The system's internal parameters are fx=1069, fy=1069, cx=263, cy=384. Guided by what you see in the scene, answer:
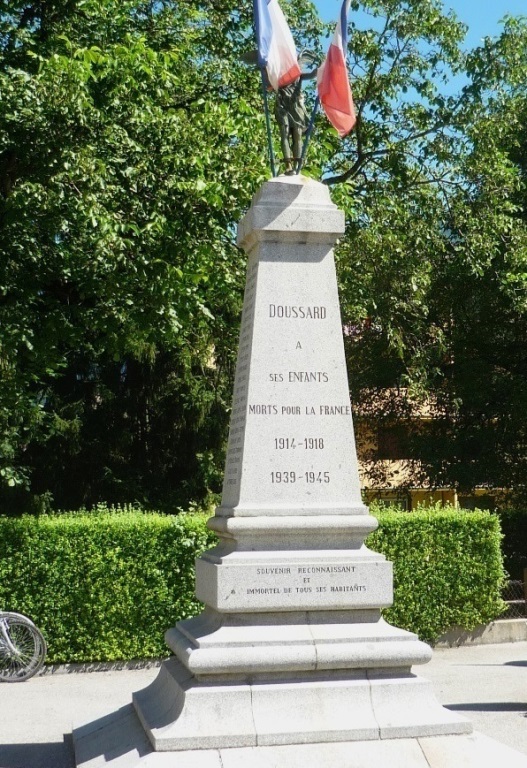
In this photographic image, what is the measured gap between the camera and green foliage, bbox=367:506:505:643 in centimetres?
1591

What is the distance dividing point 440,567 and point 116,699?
19.8 ft

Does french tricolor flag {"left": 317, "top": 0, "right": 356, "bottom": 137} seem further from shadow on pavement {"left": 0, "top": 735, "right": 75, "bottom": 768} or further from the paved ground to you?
shadow on pavement {"left": 0, "top": 735, "right": 75, "bottom": 768}

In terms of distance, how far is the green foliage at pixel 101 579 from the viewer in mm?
14312

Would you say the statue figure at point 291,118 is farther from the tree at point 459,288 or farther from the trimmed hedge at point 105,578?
the tree at point 459,288

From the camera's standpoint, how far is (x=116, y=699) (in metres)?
12.1

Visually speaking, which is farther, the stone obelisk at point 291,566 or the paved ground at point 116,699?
the paved ground at point 116,699

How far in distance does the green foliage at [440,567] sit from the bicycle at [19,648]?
495 cm

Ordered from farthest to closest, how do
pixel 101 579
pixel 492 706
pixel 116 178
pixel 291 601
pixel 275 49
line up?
pixel 116 178 < pixel 101 579 < pixel 492 706 < pixel 275 49 < pixel 291 601

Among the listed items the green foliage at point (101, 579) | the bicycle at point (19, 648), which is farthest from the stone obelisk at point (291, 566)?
the green foliage at point (101, 579)

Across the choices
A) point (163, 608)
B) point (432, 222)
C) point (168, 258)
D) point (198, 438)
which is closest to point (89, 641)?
point (163, 608)

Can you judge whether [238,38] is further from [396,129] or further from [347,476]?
[347,476]

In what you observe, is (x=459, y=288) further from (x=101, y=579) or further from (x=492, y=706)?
(x=492, y=706)

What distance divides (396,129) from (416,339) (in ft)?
14.3

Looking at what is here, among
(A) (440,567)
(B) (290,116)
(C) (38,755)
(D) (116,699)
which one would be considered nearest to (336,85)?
(B) (290,116)
